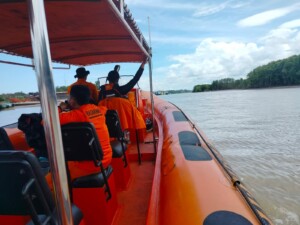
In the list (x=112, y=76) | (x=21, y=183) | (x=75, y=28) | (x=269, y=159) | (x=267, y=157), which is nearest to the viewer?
(x=21, y=183)

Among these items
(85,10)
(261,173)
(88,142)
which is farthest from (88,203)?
(261,173)

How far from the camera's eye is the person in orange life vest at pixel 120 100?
3165 mm

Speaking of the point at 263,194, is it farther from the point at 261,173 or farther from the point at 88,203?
the point at 88,203

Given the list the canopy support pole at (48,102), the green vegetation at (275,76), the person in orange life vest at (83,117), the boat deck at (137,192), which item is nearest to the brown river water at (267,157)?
the person in orange life vest at (83,117)

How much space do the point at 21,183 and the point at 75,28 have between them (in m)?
1.42

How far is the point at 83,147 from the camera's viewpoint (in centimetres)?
179

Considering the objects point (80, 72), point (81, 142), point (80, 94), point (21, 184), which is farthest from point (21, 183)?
point (80, 72)

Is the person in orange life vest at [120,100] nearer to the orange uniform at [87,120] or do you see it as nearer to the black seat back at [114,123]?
the black seat back at [114,123]

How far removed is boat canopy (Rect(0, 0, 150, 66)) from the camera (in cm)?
141

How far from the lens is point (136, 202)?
239cm

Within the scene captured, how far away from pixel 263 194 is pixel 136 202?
10.4ft

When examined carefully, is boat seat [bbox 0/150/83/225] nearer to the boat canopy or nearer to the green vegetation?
the boat canopy

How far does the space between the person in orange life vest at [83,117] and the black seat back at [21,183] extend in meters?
0.69

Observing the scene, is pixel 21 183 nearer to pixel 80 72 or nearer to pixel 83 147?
pixel 83 147
